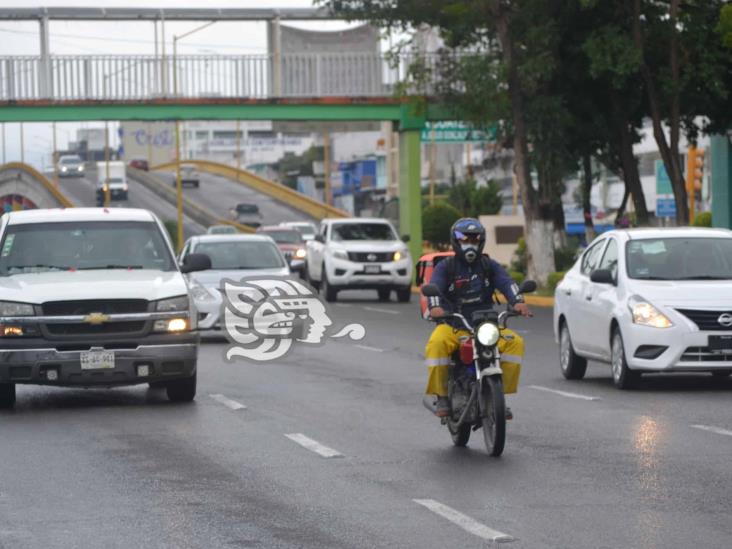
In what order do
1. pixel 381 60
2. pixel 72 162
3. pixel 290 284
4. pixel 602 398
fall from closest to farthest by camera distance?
pixel 602 398
pixel 290 284
pixel 381 60
pixel 72 162

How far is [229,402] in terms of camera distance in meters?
16.5

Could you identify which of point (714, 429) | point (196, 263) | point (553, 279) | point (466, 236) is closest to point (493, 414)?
point (466, 236)

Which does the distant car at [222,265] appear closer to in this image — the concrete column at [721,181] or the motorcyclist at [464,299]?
the motorcyclist at [464,299]

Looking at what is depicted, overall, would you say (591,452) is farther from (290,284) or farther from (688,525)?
(290,284)

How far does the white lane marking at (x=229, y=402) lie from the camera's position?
1605 centimetres

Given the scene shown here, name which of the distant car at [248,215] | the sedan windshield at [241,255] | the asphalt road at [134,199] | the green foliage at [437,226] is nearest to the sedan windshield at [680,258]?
the sedan windshield at [241,255]

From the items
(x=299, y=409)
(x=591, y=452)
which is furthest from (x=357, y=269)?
(x=591, y=452)

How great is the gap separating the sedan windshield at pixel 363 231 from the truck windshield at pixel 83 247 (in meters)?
23.3

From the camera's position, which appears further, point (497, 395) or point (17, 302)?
point (17, 302)

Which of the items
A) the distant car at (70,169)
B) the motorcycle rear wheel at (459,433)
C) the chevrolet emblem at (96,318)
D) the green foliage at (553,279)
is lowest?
the green foliage at (553,279)

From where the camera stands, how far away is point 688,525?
9.00 m

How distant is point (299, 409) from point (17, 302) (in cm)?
264

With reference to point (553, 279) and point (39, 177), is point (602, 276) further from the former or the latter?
point (39, 177)

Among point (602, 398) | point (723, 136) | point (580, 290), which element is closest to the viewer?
point (602, 398)
